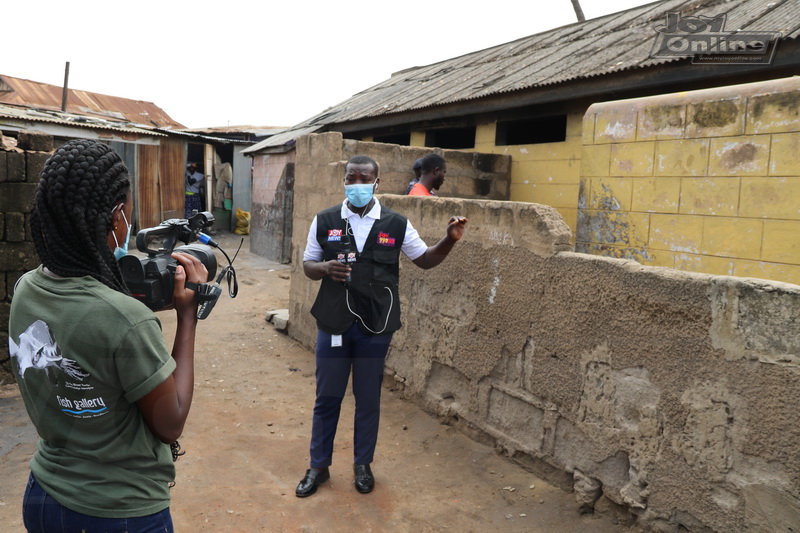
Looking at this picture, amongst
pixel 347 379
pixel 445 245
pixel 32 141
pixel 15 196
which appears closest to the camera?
pixel 445 245

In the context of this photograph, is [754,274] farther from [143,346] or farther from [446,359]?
[143,346]

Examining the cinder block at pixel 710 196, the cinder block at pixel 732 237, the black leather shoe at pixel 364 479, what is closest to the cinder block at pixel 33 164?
the black leather shoe at pixel 364 479

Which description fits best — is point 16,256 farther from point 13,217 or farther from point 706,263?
point 706,263

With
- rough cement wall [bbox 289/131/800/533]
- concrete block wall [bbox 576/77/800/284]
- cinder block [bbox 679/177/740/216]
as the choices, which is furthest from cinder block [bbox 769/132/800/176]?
rough cement wall [bbox 289/131/800/533]

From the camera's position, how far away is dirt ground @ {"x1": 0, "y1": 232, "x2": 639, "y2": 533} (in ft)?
10.4

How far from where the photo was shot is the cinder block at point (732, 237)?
4090mm

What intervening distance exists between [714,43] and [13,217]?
633 centimetres

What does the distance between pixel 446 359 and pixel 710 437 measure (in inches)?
78.6

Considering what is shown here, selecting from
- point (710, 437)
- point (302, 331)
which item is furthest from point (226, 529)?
point (302, 331)

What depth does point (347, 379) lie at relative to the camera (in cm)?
341

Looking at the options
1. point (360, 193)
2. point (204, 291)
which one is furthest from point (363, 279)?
point (204, 291)

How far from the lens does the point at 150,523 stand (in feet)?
4.86

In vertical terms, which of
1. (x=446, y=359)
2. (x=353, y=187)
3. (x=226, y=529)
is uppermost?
(x=353, y=187)

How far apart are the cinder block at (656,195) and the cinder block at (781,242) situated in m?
0.74
